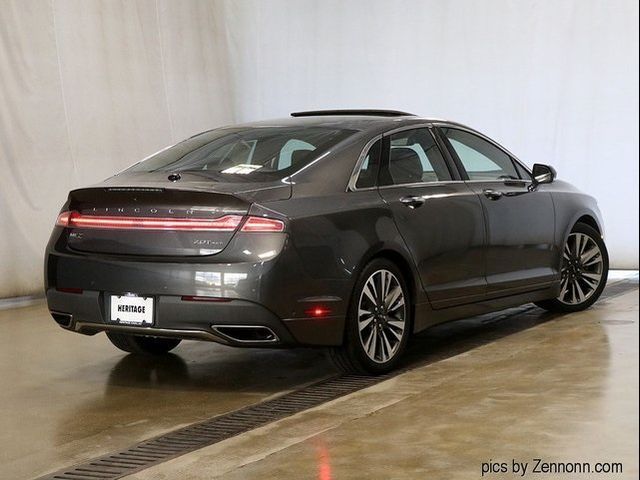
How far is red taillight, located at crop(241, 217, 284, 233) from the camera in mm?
5738

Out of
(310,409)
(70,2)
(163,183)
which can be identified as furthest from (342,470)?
(70,2)

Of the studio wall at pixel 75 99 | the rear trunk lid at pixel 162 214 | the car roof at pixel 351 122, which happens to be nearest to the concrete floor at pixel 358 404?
the rear trunk lid at pixel 162 214

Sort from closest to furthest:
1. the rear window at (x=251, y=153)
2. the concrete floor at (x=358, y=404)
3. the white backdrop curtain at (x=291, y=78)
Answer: the concrete floor at (x=358, y=404) < the rear window at (x=251, y=153) < the white backdrop curtain at (x=291, y=78)

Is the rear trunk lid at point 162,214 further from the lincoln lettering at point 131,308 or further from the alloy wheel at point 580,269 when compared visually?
the alloy wheel at point 580,269

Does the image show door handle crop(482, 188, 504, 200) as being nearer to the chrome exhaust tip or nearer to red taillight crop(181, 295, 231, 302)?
the chrome exhaust tip

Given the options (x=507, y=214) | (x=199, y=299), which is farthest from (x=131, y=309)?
(x=507, y=214)

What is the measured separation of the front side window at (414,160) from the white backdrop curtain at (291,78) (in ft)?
14.7

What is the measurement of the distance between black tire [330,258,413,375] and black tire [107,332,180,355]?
1.21 meters

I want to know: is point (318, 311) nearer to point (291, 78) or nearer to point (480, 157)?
point (480, 157)

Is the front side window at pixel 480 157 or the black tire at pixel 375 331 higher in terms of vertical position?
the front side window at pixel 480 157

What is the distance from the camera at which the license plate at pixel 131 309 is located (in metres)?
5.84

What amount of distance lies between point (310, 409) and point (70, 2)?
6.35 m

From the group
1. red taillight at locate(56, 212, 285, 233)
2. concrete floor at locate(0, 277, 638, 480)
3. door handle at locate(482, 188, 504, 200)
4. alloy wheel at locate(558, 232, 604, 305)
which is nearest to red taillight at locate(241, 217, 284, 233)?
red taillight at locate(56, 212, 285, 233)

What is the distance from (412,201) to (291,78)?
288 inches
